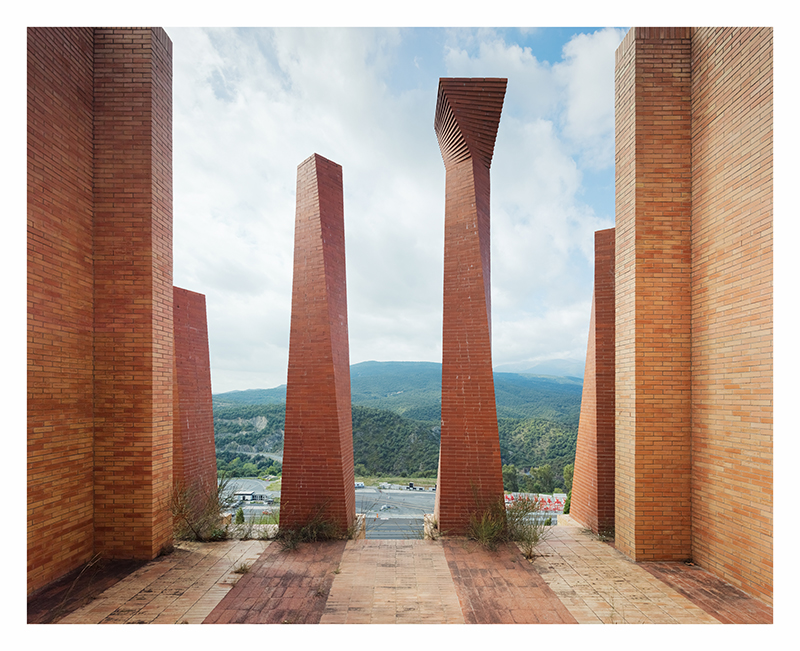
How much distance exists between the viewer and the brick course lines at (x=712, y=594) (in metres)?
4.03

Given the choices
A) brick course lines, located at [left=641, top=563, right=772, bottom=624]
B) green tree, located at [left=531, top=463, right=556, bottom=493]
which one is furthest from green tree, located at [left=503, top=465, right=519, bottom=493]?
brick course lines, located at [left=641, top=563, right=772, bottom=624]

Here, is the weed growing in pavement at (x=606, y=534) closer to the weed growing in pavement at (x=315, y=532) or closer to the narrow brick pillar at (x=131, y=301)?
the weed growing in pavement at (x=315, y=532)

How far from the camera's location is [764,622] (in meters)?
3.96

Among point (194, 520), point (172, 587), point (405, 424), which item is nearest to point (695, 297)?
point (172, 587)

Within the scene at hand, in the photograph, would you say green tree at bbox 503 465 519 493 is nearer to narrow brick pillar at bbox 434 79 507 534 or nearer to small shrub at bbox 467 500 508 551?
small shrub at bbox 467 500 508 551

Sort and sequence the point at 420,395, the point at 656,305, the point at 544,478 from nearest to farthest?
the point at 656,305 → the point at 544,478 → the point at 420,395

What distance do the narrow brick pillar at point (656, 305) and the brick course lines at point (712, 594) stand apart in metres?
0.33

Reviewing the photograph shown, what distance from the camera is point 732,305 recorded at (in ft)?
15.8

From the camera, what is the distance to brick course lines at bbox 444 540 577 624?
160 inches

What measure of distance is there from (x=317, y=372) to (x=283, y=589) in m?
3.20

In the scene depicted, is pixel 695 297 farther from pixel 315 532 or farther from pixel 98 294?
pixel 98 294

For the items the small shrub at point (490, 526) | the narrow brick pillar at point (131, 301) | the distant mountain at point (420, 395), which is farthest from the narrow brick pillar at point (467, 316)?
the distant mountain at point (420, 395)

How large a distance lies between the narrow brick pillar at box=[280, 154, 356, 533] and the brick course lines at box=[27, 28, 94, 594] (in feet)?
9.23

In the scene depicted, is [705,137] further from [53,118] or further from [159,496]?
[159,496]
